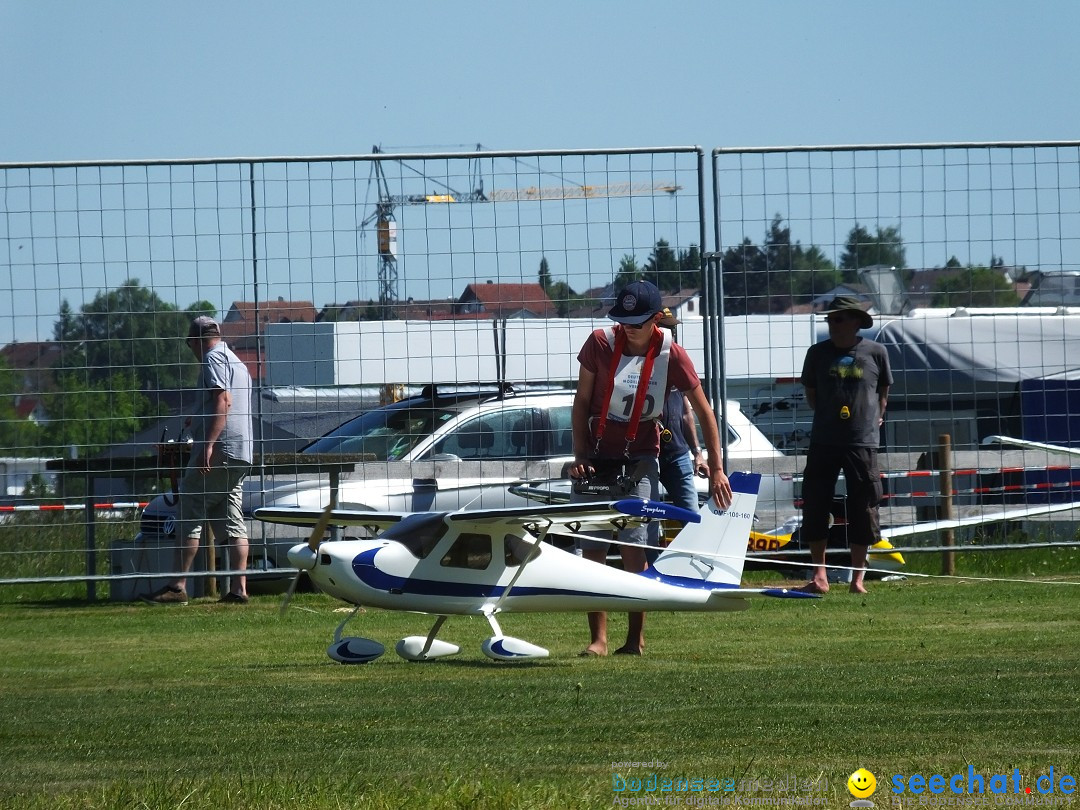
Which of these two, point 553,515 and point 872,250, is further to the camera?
point 872,250

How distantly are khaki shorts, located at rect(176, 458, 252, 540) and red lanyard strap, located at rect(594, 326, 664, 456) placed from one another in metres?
3.48

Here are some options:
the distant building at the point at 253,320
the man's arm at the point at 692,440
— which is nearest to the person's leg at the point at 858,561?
the man's arm at the point at 692,440

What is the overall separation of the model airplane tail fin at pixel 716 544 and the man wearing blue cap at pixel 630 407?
→ 0.10m

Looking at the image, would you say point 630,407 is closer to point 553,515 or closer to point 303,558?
point 553,515

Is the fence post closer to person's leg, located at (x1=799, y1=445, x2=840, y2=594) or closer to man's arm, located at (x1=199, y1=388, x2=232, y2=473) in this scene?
person's leg, located at (x1=799, y1=445, x2=840, y2=594)

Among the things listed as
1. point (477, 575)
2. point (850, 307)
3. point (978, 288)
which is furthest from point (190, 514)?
point (978, 288)

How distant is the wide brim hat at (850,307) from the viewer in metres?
10.0

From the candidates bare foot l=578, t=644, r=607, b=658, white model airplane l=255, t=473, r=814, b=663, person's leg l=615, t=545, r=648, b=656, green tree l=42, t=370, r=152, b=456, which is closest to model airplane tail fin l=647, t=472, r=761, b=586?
white model airplane l=255, t=473, r=814, b=663

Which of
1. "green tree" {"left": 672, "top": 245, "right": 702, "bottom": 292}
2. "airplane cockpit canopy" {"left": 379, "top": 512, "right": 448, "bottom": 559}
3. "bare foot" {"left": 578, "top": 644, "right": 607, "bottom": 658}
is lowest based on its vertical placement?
"bare foot" {"left": 578, "top": 644, "right": 607, "bottom": 658}

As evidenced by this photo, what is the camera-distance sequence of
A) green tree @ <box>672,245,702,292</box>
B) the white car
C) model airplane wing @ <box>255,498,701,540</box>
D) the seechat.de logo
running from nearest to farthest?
the seechat.de logo → model airplane wing @ <box>255,498,701,540</box> → green tree @ <box>672,245,702,292</box> → the white car

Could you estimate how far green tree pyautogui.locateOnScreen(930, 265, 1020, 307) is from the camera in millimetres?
11000

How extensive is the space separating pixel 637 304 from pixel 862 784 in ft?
12.9

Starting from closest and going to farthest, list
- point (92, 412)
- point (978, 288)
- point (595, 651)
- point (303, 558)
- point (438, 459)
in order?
1. point (303, 558)
2. point (595, 651)
3. point (92, 412)
4. point (438, 459)
5. point (978, 288)

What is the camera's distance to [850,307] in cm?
1002
